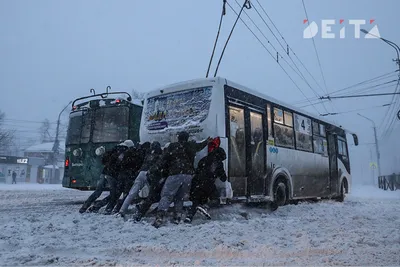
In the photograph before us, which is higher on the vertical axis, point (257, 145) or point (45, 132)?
point (45, 132)

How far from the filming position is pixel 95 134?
11.2m

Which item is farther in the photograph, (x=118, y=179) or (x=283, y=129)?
(x=283, y=129)

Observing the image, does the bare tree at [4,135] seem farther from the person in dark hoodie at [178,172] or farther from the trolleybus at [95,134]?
the person in dark hoodie at [178,172]

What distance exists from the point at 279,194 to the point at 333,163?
4833 mm

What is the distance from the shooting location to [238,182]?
763cm

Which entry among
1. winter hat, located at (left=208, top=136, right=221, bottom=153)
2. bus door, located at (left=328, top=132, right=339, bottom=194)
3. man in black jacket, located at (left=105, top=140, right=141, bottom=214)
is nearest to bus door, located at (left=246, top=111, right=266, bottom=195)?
winter hat, located at (left=208, top=136, right=221, bottom=153)

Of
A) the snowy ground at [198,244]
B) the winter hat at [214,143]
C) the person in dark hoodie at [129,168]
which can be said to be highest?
the winter hat at [214,143]

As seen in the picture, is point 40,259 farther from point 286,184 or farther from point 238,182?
point 286,184

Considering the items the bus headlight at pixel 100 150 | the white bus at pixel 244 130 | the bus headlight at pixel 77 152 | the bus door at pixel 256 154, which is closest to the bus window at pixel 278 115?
the white bus at pixel 244 130

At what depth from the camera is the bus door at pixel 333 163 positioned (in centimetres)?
1273

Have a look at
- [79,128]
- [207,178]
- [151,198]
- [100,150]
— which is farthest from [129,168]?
[79,128]

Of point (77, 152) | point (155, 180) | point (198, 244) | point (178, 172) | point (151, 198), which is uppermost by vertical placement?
point (77, 152)

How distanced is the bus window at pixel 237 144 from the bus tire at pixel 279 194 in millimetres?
1557

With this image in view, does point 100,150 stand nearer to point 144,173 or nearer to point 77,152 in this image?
point 77,152
